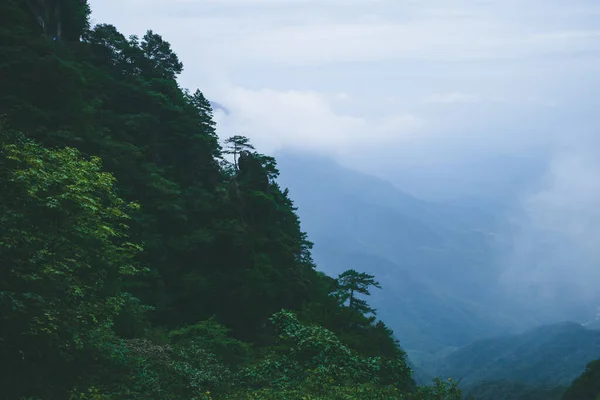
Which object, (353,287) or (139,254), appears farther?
(353,287)

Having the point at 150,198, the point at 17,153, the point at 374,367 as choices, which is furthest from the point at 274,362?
the point at 150,198

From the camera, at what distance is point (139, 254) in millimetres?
20656

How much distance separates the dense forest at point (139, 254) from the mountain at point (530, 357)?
336 ft

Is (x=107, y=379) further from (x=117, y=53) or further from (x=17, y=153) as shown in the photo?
(x=117, y=53)

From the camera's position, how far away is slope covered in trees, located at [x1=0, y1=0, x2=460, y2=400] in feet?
32.6

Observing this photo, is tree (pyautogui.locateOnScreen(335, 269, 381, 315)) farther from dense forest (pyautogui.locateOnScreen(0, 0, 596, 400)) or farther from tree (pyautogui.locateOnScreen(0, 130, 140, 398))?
tree (pyautogui.locateOnScreen(0, 130, 140, 398))

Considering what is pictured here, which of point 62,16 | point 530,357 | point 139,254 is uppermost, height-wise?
point 62,16

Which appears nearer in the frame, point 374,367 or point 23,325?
point 23,325

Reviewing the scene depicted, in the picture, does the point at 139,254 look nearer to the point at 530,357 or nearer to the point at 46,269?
the point at 46,269

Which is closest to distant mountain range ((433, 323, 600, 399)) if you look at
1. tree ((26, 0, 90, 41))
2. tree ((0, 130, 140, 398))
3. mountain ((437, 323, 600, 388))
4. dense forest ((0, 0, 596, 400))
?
mountain ((437, 323, 600, 388))

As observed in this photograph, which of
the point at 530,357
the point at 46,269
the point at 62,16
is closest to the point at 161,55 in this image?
the point at 62,16

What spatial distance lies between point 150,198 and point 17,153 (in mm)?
11743

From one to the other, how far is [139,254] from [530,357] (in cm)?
14999

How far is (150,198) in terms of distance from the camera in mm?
22891
